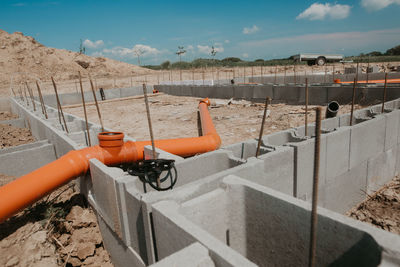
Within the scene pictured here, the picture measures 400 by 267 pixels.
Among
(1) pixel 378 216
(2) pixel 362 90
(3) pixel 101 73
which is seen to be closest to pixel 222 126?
(2) pixel 362 90

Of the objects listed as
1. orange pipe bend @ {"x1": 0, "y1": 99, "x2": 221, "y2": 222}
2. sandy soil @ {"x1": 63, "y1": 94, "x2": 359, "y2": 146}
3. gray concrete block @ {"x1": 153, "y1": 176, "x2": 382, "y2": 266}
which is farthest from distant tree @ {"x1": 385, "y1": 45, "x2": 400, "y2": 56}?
gray concrete block @ {"x1": 153, "y1": 176, "x2": 382, "y2": 266}

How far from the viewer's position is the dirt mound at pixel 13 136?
1040 centimetres

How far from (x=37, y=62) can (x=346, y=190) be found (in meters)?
47.1

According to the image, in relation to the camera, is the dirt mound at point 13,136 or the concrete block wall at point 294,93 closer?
the concrete block wall at point 294,93

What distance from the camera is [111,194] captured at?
3.78 meters

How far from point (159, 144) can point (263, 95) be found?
35.3ft

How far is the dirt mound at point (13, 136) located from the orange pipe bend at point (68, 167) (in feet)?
23.2

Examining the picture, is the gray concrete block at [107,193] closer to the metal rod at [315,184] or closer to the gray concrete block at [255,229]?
the gray concrete block at [255,229]

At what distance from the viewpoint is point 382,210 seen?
560cm

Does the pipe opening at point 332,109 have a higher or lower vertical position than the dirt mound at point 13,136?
higher

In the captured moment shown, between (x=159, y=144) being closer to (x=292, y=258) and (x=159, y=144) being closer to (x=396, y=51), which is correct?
(x=292, y=258)

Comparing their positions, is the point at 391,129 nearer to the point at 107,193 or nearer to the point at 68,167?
the point at 107,193

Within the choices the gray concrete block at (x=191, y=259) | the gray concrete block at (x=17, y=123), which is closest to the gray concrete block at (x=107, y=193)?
the gray concrete block at (x=191, y=259)

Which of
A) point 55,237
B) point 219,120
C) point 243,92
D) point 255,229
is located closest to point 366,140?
point 255,229
